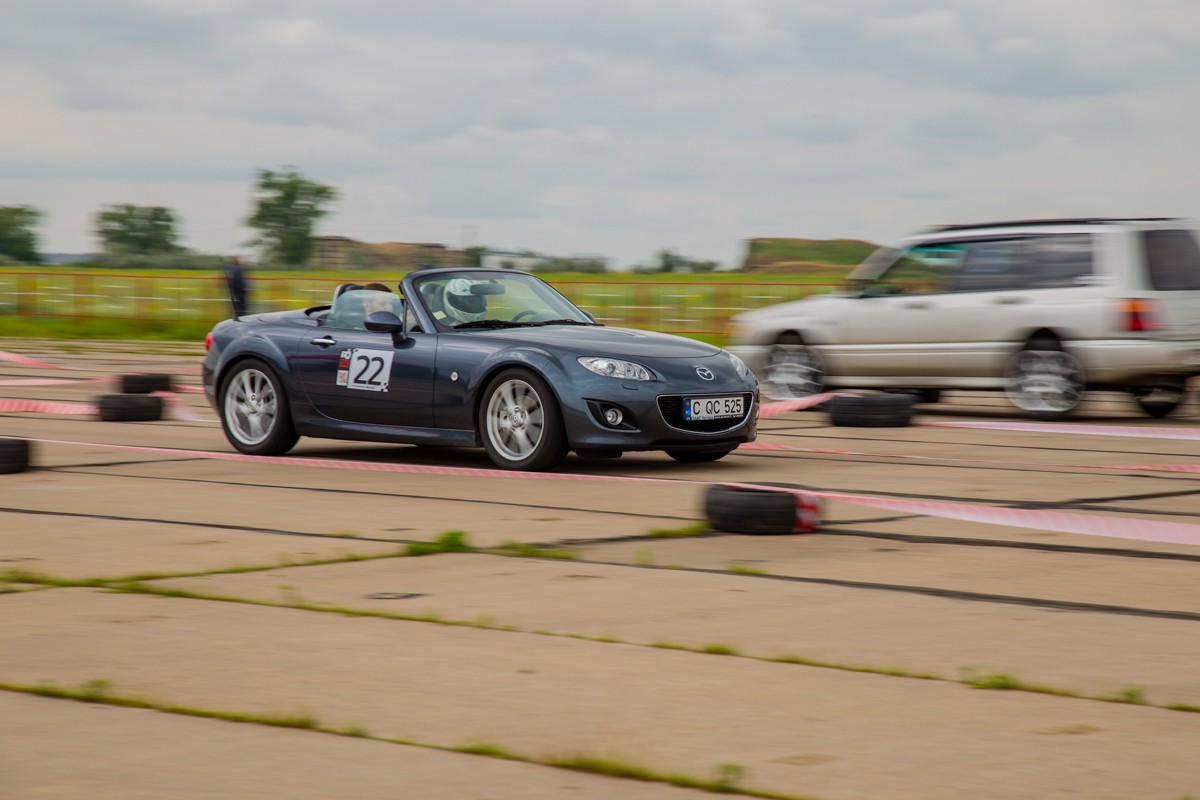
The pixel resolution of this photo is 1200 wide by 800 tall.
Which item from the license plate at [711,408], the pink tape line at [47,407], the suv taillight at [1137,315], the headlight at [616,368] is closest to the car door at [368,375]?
the headlight at [616,368]

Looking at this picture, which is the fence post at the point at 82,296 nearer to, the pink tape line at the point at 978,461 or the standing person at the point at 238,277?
the standing person at the point at 238,277

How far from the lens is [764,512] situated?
7.52m

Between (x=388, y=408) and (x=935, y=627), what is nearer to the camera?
(x=935, y=627)

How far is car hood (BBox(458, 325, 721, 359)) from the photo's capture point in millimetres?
10258

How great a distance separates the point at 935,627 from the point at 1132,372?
32.6ft

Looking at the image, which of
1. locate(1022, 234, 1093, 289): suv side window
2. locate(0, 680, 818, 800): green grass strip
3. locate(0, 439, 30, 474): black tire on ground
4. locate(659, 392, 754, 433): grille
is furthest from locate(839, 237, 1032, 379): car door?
locate(0, 680, 818, 800): green grass strip

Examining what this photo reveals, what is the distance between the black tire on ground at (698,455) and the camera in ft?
35.9

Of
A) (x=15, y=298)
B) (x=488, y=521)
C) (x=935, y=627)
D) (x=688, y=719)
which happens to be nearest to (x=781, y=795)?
(x=688, y=719)

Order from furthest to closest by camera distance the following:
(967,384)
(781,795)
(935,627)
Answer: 1. (967,384)
2. (935,627)
3. (781,795)

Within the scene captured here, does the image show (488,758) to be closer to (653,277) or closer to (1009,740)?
(1009,740)

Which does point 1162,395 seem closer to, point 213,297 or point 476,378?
point 476,378

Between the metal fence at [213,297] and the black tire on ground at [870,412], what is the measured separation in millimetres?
22148

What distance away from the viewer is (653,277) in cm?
4881

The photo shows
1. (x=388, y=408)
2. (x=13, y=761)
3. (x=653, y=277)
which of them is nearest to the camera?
(x=13, y=761)
